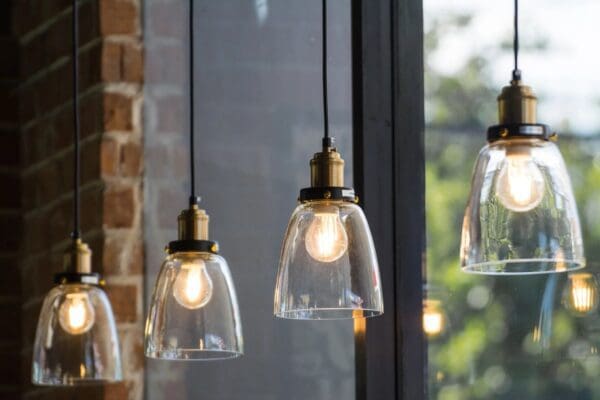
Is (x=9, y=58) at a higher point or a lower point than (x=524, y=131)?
higher

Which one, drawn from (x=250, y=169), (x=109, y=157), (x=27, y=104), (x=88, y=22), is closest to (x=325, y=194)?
(x=250, y=169)

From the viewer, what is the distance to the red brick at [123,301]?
2277 millimetres

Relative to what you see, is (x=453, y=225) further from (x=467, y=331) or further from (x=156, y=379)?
(x=156, y=379)

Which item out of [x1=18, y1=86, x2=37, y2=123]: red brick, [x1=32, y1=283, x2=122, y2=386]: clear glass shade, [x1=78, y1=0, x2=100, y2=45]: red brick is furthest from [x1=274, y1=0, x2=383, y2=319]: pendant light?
[x1=18, y1=86, x2=37, y2=123]: red brick

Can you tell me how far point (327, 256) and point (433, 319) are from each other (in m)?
0.56

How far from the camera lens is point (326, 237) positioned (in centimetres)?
135

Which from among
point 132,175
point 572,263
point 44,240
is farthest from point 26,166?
point 572,263

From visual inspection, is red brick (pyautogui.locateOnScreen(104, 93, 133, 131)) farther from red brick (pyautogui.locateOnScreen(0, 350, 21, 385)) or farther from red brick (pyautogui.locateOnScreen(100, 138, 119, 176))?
red brick (pyautogui.locateOnScreen(0, 350, 21, 385))

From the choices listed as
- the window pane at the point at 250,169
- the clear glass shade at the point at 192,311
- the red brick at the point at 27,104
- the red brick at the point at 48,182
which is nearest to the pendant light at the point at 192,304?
the clear glass shade at the point at 192,311

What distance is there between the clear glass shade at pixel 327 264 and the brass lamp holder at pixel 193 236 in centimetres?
24

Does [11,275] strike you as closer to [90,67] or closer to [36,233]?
[36,233]

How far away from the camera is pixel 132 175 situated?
2.32 metres

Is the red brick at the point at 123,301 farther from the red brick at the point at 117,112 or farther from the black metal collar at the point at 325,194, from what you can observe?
the black metal collar at the point at 325,194

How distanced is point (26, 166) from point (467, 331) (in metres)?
1.20
